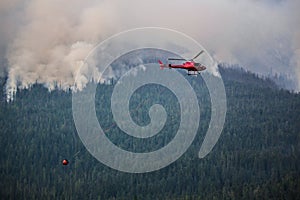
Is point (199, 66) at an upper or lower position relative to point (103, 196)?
upper

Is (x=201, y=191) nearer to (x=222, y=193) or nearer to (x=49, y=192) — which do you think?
(x=222, y=193)

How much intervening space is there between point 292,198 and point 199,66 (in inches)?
3109

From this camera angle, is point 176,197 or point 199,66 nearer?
point 199,66

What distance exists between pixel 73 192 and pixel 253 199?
42420 millimetres

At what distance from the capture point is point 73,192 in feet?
649

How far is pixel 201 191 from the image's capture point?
654ft

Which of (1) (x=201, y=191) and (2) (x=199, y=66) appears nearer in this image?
(2) (x=199, y=66)

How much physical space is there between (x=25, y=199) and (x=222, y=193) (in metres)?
46.8

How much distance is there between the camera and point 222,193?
195m

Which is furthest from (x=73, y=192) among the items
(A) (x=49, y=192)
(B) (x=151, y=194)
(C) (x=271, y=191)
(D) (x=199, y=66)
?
(D) (x=199, y=66)

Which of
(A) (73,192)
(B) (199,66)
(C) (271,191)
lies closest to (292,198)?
(C) (271,191)

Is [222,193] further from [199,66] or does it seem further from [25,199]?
[199,66]

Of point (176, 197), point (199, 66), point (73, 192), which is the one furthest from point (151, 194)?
point (199, 66)

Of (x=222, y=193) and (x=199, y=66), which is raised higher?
(x=199, y=66)
